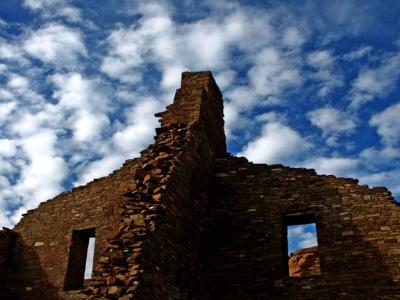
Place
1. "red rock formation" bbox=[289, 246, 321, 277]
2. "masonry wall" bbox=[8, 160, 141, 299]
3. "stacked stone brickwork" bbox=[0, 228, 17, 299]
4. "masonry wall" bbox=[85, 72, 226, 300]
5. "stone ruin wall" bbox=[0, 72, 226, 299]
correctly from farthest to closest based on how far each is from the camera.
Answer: "red rock formation" bbox=[289, 246, 321, 277]
"stacked stone brickwork" bbox=[0, 228, 17, 299]
"masonry wall" bbox=[8, 160, 141, 299]
"stone ruin wall" bbox=[0, 72, 226, 299]
"masonry wall" bbox=[85, 72, 226, 300]

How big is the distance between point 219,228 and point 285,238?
54.7 inches

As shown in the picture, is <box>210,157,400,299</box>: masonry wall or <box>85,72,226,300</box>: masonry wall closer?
<box>85,72,226,300</box>: masonry wall

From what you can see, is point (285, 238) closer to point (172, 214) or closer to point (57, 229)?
point (172, 214)

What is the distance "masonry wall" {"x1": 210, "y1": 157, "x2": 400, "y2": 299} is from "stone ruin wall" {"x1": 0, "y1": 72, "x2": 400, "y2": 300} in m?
0.02

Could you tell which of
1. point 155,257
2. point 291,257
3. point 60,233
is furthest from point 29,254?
point 291,257

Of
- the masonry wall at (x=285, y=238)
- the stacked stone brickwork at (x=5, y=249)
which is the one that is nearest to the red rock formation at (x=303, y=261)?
the masonry wall at (x=285, y=238)

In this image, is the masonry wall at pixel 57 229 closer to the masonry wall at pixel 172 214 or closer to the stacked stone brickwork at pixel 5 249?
the stacked stone brickwork at pixel 5 249

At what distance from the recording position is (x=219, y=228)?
11680 millimetres

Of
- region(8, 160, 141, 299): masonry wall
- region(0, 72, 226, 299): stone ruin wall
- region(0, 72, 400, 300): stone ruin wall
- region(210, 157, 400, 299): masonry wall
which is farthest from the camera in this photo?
region(8, 160, 141, 299): masonry wall

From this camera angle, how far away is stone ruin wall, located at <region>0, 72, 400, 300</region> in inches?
349

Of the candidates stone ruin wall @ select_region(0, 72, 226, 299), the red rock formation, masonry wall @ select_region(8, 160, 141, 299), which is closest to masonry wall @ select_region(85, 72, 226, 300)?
stone ruin wall @ select_region(0, 72, 226, 299)

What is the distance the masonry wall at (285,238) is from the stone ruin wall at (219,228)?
0.06ft

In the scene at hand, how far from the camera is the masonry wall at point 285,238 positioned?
1029 cm

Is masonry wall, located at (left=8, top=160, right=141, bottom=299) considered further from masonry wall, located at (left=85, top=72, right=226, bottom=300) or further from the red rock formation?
the red rock formation
